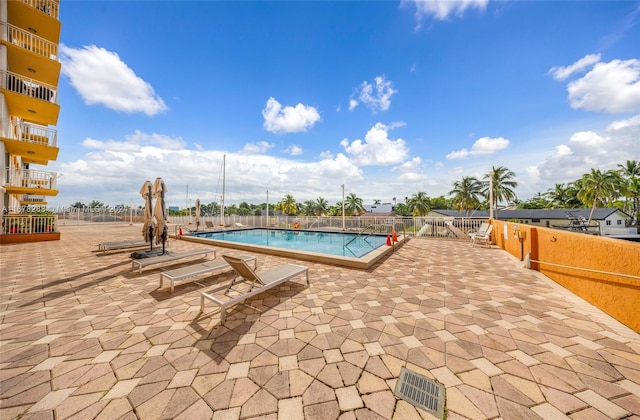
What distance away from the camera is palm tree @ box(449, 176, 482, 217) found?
37.3 m

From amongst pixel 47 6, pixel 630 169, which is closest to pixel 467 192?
pixel 630 169

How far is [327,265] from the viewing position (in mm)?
6320

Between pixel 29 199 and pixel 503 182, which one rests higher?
pixel 503 182

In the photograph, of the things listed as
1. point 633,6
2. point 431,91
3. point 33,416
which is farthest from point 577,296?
point 431,91

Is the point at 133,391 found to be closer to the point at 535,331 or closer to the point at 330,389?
the point at 330,389

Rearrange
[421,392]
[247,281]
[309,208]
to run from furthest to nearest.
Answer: [309,208]
[247,281]
[421,392]

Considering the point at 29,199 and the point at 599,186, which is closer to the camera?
the point at 29,199

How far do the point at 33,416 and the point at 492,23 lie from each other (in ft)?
51.7

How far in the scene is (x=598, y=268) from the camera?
3.49 metres

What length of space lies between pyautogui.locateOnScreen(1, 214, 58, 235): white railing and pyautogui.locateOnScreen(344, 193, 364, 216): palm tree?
46.9 meters

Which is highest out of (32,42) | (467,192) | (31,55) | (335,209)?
(32,42)

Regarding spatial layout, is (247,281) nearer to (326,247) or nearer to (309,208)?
(326,247)

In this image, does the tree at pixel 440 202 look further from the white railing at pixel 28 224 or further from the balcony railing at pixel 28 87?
the balcony railing at pixel 28 87

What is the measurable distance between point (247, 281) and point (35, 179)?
1789cm
